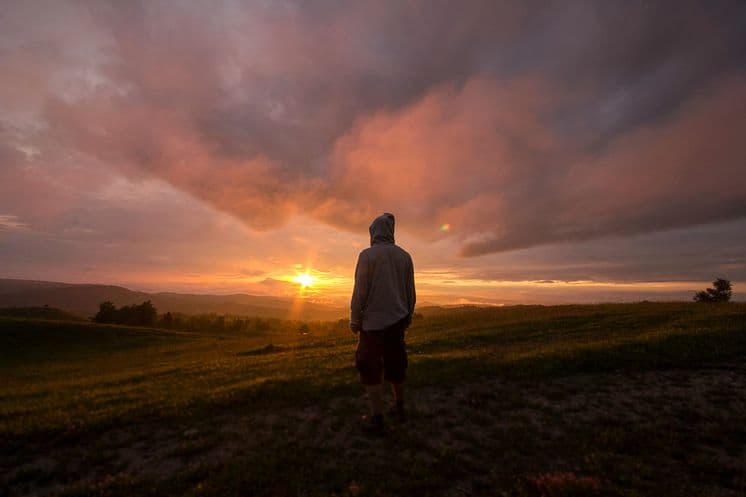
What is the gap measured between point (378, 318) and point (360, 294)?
68 cm

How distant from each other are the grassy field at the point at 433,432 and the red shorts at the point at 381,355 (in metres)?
1.31

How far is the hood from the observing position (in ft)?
29.5

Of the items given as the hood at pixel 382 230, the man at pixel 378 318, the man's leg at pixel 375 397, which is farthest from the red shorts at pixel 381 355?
the hood at pixel 382 230

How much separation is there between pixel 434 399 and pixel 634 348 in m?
10.2

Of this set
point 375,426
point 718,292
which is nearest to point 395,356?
point 375,426

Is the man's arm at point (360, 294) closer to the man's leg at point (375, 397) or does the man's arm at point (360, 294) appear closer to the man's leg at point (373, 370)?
the man's leg at point (373, 370)

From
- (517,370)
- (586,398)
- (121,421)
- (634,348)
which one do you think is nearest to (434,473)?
(586,398)

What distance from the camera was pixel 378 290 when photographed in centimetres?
850

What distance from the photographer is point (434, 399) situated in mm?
10906

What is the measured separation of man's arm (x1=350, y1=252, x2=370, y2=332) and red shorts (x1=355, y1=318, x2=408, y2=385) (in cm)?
29

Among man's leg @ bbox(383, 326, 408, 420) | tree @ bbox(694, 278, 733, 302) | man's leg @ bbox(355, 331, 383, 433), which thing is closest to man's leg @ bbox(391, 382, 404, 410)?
man's leg @ bbox(383, 326, 408, 420)

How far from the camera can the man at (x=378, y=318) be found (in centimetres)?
843

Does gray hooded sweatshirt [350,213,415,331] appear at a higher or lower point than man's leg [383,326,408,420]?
higher

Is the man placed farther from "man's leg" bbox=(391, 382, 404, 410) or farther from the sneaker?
"man's leg" bbox=(391, 382, 404, 410)
